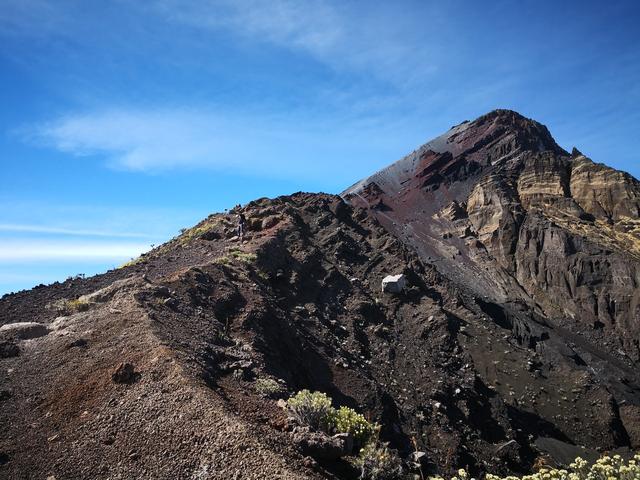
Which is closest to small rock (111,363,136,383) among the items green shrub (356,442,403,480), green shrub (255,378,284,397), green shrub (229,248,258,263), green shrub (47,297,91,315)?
green shrub (255,378,284,397)

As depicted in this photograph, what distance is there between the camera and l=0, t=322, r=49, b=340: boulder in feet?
31.6

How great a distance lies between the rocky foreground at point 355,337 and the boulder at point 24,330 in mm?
39

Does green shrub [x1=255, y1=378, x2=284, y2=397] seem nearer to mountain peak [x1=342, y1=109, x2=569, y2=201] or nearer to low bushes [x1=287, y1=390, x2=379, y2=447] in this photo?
low bushes [x1=287, y1=390, x2=379, y2=447]

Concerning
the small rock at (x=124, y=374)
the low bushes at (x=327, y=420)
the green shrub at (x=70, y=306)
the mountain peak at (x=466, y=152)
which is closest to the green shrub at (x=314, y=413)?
the low bushes at (x=327, y=420)

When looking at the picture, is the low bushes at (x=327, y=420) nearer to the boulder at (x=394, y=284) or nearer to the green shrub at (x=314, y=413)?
the green shrub at (x=314, y=413)

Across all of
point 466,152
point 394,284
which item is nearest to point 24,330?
point 394,284

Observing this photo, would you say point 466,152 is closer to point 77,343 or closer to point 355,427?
point 355,427

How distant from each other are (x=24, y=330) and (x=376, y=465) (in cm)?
783

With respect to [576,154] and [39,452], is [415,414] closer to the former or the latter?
[39,452]

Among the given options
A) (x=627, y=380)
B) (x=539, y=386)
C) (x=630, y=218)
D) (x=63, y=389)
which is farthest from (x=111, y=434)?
(x=630, y=218)

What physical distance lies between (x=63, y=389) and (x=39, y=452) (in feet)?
4.84

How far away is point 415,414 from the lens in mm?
14320

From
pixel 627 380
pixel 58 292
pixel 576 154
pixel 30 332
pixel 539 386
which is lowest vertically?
pixel 627 380

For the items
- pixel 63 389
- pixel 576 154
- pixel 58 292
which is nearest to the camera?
pixel 63 389
